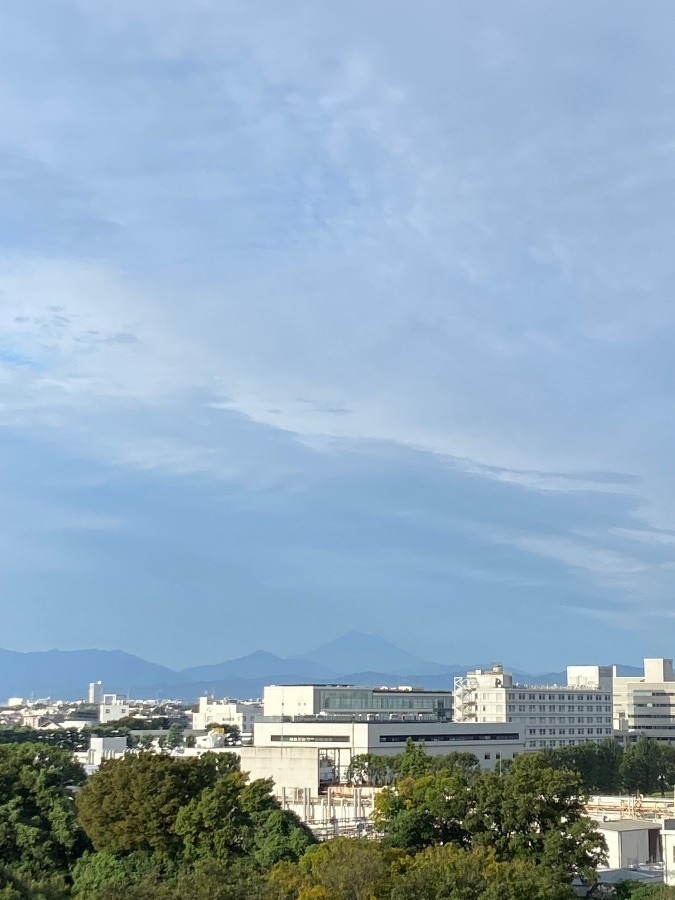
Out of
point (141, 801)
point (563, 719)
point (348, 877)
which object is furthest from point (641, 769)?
point (348, 877)

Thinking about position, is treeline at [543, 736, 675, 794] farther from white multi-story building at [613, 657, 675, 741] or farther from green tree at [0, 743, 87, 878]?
green tree at [0, 743, 87, 878]

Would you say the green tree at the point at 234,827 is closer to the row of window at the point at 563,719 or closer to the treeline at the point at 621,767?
the treeline at the point at 621,767

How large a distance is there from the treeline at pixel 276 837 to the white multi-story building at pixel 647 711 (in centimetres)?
7804

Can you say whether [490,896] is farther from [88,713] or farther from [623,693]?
[88,713]

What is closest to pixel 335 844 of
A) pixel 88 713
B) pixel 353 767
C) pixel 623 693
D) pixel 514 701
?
pixel 353 767

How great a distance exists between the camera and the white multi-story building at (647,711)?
11212cm

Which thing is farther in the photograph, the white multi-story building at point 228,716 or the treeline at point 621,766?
the white multi-story building at point 228,716

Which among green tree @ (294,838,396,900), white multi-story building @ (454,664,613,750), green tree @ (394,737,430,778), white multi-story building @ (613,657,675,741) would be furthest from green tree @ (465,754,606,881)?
white multi-story building @ (613,657,675,741)

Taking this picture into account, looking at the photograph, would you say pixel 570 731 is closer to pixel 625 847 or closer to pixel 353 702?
pixel 353 702

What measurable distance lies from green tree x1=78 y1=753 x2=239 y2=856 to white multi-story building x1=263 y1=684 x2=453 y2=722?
47.6 m

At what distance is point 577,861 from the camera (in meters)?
32.8

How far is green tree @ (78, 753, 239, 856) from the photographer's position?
121ft

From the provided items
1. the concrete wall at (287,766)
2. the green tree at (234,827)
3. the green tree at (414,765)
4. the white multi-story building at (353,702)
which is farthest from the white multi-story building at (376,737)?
the green tree at (234,827)

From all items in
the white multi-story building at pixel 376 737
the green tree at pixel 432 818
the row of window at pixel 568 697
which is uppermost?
the row of window at pixel 568 697
